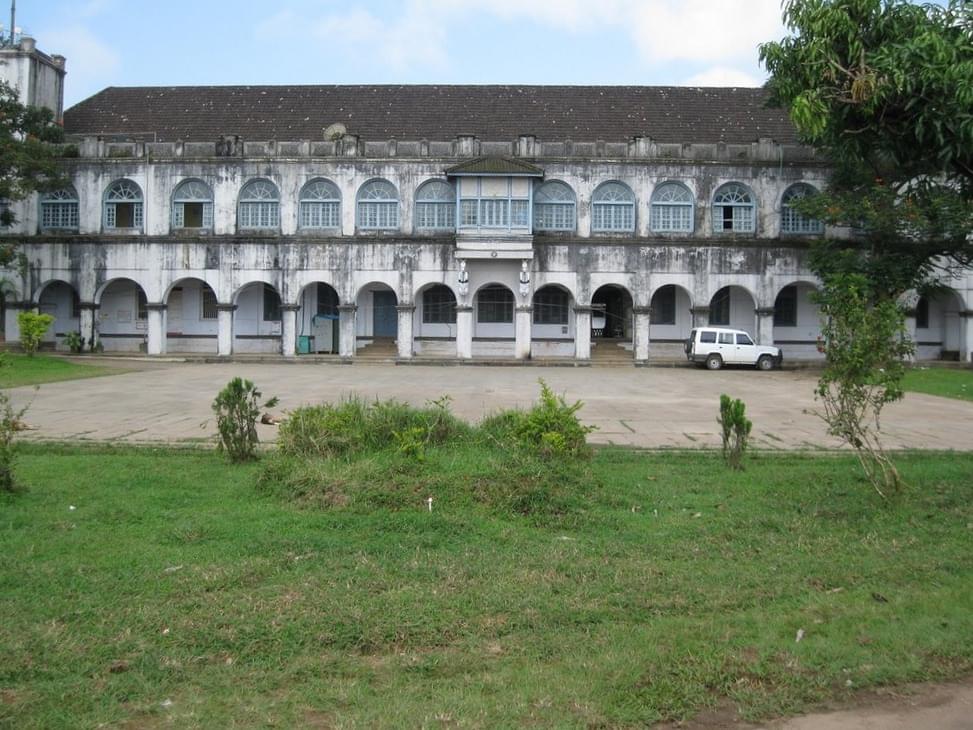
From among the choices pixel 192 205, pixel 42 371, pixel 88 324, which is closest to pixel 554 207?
pixel 192 205

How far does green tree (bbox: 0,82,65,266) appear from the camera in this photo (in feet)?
84.4

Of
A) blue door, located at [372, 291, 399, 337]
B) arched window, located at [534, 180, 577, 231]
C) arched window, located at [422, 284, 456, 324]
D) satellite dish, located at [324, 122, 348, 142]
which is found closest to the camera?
arched window, located at [534, 180, 577, 231]

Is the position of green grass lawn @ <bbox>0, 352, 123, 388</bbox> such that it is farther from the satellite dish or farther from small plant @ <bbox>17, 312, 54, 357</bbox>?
the satellite dish

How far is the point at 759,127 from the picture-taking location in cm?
3303

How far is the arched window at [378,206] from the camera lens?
30.8 metres

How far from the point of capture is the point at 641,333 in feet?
100

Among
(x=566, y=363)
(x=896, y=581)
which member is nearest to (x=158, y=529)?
(x=896, y=581)

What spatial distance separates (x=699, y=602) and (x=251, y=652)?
236 centimetres

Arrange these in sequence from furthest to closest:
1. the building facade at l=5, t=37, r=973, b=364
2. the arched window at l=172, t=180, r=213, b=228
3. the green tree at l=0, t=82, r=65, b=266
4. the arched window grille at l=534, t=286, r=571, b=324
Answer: the arched window grille at l=534, t=286, r=571, b=324
the arched window at l=172, t=180, r=213, b=228
the building facade at l=5, t=37, r=973, b=364
the green tree at l=0, t=82, r=65, b=266

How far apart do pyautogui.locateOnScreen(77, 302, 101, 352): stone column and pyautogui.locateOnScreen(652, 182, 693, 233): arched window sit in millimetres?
21514

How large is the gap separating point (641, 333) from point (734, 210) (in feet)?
18.8

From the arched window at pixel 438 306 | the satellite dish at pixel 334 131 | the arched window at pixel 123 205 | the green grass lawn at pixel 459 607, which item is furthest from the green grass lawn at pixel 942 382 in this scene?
the arched window at pixel 123 205

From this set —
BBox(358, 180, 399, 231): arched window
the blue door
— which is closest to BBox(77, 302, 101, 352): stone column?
the blue door

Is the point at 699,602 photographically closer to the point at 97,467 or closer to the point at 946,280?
the point at 97,467
